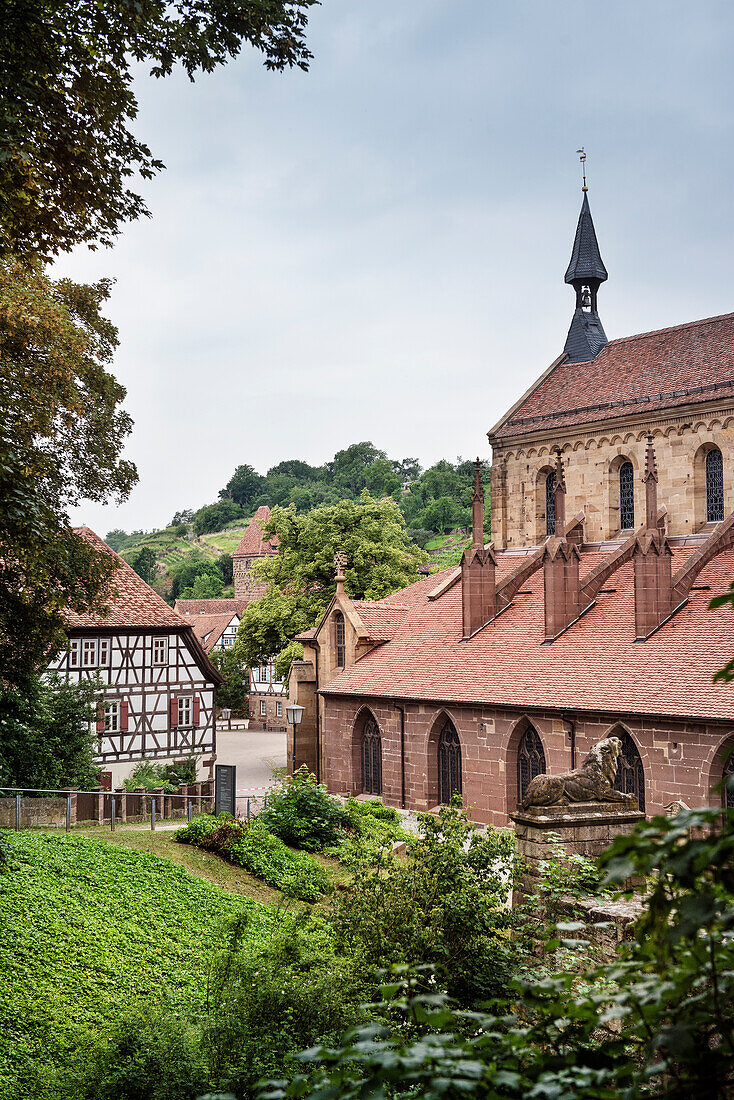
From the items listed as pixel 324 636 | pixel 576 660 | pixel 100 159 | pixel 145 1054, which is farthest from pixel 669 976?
pixel 324 636

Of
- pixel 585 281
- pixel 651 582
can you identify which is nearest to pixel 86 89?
pixel 651 582

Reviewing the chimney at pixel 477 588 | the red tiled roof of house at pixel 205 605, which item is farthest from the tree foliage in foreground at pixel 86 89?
the red tiled roof of house at pixel 205 605

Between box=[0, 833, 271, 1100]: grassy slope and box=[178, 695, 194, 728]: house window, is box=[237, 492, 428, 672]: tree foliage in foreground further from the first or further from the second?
box=[0, 833, 271, 1100]: grassy slope

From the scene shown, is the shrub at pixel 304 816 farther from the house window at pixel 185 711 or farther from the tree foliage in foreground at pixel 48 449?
the house window at pixel 185 711

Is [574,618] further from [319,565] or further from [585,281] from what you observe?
[319,565]

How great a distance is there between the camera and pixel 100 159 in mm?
11539

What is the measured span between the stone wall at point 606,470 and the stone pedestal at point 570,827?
1862cm

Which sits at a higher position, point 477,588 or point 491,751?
point 477,588

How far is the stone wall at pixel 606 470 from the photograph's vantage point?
2977 centimetres

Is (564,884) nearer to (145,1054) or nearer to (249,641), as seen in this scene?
(145,1054)

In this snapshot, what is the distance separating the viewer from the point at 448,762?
28.7 m

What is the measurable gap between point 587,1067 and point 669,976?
17.1 inches

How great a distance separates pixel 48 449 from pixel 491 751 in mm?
15220

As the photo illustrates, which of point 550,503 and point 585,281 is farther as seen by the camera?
point 585,281
